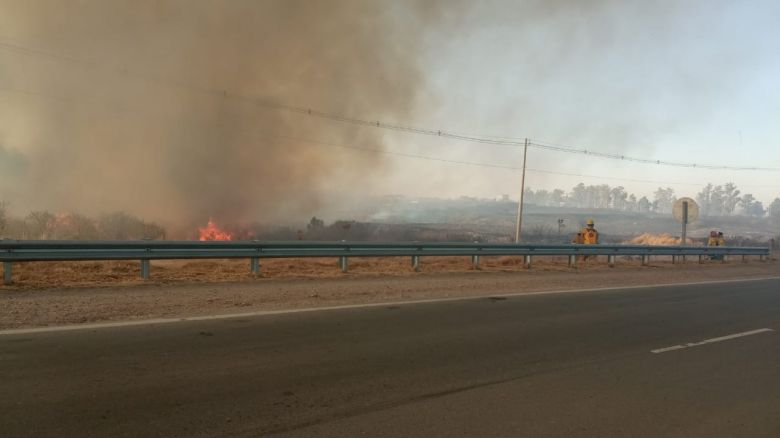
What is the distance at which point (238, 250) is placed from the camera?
8867mm

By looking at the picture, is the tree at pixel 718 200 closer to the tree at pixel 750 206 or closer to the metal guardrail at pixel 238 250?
the tree at pixel 750 206

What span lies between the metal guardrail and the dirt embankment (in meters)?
0.36

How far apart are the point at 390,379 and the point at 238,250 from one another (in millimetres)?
5816

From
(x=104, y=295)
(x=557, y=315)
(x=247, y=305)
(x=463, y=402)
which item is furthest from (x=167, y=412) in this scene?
(x=557, y=315)

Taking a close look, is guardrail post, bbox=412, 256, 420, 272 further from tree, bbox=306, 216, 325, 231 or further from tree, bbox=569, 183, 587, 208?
tree, bbox=569, 183, 587, 208

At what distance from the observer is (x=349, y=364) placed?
13.2 ft

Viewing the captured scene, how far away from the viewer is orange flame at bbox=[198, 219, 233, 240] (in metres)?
19.7

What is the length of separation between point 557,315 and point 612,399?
319 cm

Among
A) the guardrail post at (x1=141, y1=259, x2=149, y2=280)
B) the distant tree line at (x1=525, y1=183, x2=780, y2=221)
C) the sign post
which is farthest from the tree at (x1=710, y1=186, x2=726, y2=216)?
the guardrail post at (x1=141, y1=259, x2=149, y2=280)

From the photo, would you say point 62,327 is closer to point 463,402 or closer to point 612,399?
point 463,402

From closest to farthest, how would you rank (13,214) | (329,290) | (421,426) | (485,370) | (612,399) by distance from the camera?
(421,426) → (612,399) → (485,370) → (329,290) → (13,214)

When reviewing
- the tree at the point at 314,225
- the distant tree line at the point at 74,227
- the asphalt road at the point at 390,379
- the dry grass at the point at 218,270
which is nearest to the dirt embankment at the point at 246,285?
the dry grass at the point at 218,270

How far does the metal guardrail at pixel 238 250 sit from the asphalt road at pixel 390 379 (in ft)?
10.3

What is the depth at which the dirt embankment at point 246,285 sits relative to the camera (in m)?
5.89
